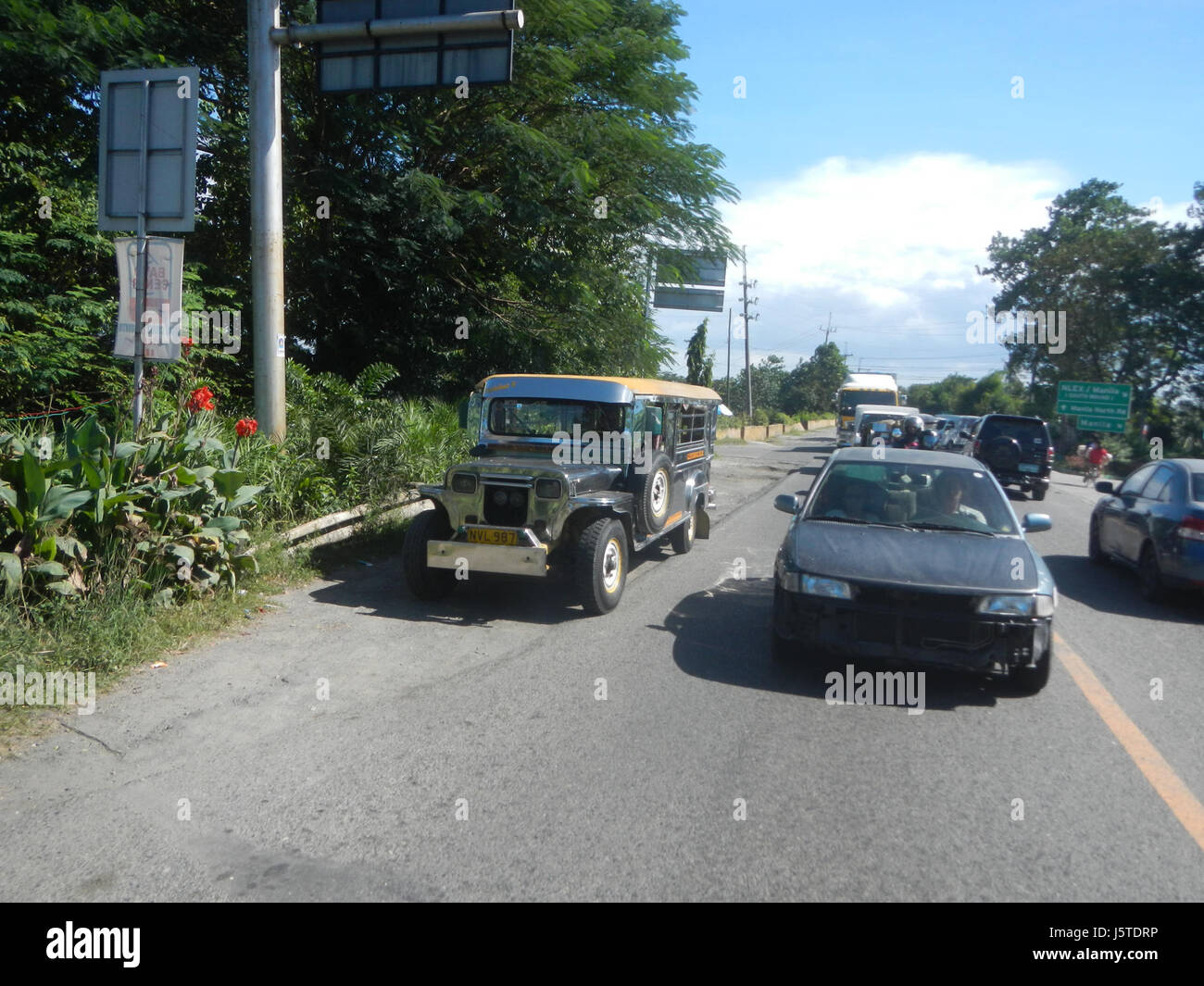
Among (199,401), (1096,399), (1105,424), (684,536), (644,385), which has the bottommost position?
(684,536)

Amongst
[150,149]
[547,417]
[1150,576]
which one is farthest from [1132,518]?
[150,149]

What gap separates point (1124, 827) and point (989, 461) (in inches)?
686

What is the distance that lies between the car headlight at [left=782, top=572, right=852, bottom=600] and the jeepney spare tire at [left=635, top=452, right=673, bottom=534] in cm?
294

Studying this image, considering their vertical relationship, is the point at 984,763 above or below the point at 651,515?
below

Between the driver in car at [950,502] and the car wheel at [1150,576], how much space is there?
324cm

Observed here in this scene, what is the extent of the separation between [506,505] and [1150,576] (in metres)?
6.39

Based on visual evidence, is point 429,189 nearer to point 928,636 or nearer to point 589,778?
point 928,636

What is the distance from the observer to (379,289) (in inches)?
654

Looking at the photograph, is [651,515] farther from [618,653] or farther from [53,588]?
[53,588]

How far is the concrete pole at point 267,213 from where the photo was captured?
959 centimetres

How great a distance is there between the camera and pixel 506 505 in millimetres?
7809

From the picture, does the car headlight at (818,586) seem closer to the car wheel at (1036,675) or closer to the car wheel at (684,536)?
the car wheel at (1036,675)

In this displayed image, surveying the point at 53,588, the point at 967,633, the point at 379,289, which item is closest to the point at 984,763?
the point at 967,633
